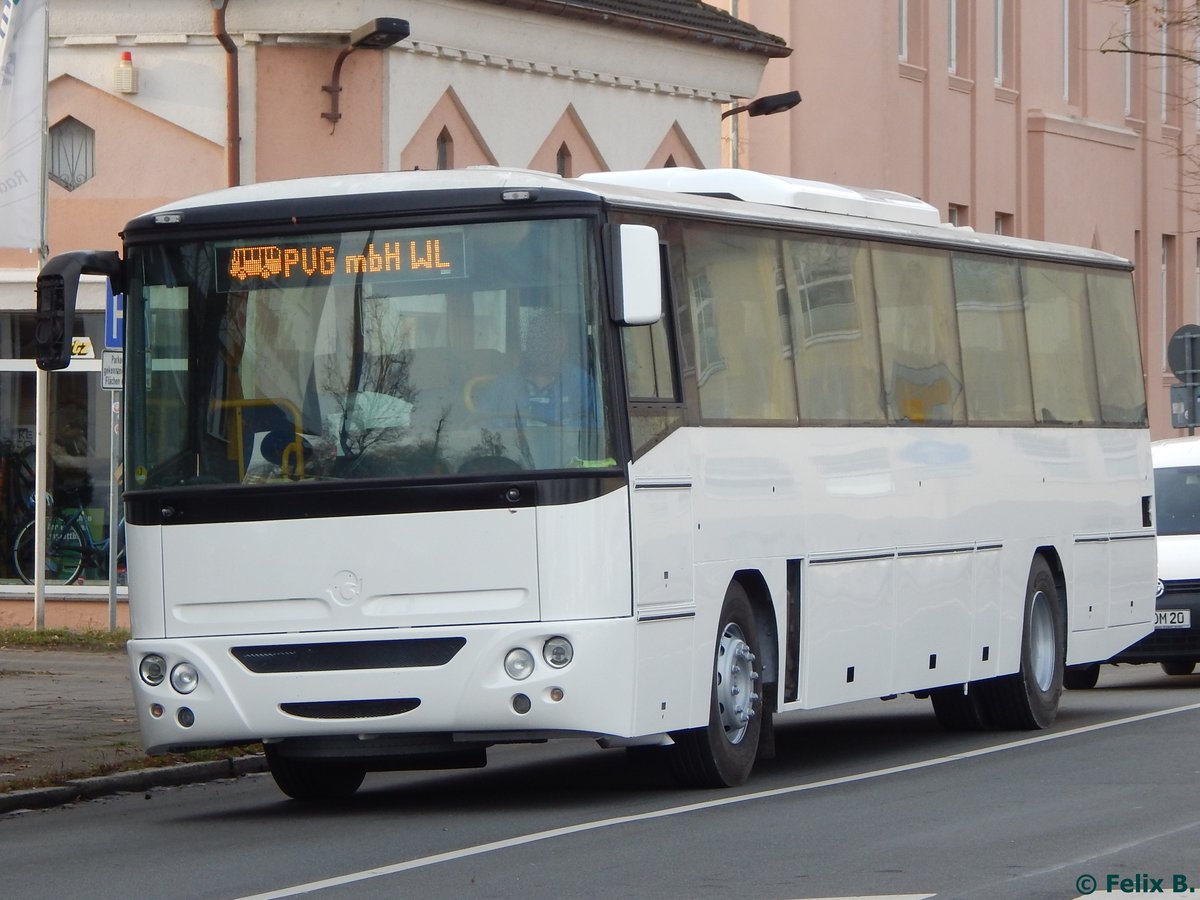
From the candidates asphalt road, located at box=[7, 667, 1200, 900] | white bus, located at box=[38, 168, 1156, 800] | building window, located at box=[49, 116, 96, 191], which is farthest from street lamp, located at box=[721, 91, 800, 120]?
white bus, located at box=[38, 168, 1156, 800]

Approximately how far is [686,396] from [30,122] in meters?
10.3

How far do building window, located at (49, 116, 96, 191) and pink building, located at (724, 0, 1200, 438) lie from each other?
9.75m

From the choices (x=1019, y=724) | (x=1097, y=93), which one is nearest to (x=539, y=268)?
(x=1019, y=724)

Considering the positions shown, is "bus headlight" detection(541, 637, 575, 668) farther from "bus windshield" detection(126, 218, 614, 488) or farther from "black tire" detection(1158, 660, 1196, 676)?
"black tire" detection(1158, 660, 1196, 676)

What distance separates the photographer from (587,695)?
38.8ft

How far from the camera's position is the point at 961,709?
17234mm

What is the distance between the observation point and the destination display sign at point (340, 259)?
39.9 ft

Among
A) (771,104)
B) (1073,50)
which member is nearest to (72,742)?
(771,104)

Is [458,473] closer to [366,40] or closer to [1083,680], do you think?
[1083,680]

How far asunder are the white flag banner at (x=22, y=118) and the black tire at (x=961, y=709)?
8.43 meters

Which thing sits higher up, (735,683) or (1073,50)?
(1073,50)

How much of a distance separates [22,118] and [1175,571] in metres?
10.2

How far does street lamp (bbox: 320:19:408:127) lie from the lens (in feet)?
78.9

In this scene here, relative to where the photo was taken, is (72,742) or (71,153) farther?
(71,153)
